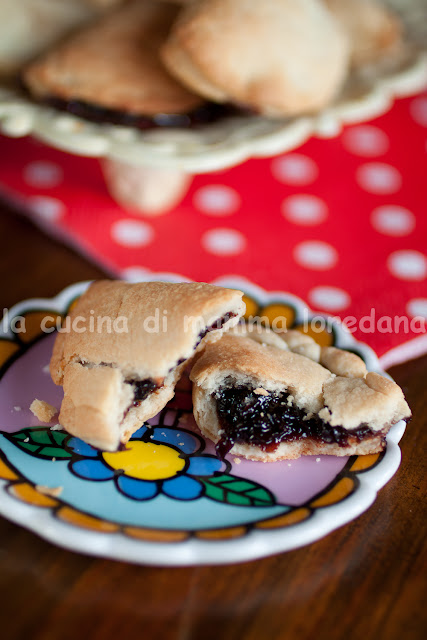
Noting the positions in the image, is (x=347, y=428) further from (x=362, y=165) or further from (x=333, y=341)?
(x=362, y=165)

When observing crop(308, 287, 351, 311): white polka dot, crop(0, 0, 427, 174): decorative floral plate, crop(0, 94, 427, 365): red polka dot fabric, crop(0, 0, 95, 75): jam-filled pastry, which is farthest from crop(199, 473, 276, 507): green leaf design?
crop(0, 0, 95, 75): jam-filled pastry

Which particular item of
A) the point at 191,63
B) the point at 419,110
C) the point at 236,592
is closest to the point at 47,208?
the point at 191,63

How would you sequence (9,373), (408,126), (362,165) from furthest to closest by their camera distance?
(408,126) → (362,165) → (9,373)

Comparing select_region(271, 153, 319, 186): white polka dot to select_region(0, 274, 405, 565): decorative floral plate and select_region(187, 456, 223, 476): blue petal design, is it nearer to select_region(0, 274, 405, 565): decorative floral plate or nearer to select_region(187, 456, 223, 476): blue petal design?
select_region(0, 274, 405, 565): decorative floral plate

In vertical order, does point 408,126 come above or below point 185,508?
below

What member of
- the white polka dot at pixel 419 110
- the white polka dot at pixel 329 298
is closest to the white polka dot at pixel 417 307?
the white polka dot at pixel 329 298

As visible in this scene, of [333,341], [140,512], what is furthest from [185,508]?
[333,341]
